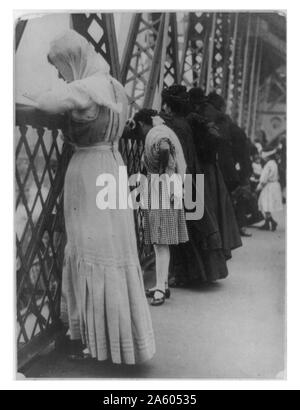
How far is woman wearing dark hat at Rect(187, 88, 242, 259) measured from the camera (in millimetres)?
4305

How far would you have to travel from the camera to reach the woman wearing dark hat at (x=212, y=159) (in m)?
4.30

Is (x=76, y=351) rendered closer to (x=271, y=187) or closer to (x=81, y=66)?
(x=81, y=66)

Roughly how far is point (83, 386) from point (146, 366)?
39cm

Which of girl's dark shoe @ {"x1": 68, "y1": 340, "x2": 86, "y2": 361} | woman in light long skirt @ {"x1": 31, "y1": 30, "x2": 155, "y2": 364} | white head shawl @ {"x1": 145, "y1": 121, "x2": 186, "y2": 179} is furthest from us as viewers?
white head shawl @ {"x1": 145, "y1": 121, "x2": 186, "y2": 179}

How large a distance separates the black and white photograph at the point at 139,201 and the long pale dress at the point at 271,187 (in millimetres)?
18

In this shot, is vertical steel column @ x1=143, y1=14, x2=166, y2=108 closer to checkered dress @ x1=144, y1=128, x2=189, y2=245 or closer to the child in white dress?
checkered dress @ x1=144, y1=128, x2=189, y2=245

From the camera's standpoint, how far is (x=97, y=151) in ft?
9.45

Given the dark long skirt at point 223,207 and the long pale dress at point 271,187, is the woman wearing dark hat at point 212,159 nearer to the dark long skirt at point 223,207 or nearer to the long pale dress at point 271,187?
the dark long skirt at point 223,207

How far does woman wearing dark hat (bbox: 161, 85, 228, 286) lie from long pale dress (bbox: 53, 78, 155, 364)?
3.79 feet

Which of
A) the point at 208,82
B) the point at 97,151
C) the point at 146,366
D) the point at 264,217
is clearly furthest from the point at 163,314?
the point at 208,82

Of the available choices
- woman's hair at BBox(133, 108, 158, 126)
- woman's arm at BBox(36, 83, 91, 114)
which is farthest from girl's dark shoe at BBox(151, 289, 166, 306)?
woman's arm at BBox(36, 83, 91, 114)

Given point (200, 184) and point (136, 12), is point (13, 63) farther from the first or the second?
point (200, 184)

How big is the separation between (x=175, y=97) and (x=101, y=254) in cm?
165

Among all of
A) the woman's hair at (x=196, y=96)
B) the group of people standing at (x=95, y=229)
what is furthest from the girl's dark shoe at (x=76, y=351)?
the woman's hair at (x=196, y=96)
